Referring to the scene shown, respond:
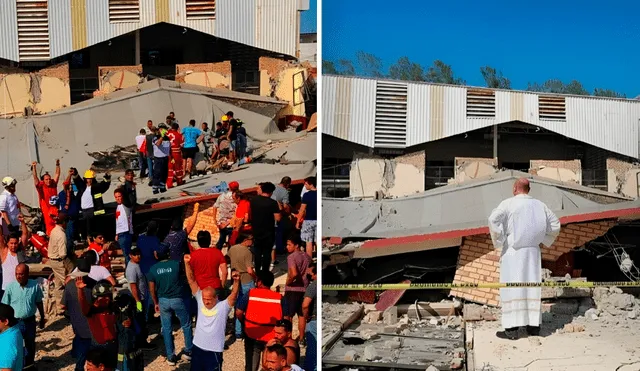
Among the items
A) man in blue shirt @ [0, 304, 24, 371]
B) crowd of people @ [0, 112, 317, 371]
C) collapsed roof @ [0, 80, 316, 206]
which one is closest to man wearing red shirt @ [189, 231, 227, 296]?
crowd of people @ [0, 112, 317, 371]

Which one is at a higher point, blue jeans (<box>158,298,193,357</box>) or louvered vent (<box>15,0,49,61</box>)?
louvered vent (<box>15,0,49,61</box>)

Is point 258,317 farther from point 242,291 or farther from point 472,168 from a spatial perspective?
point 472,168

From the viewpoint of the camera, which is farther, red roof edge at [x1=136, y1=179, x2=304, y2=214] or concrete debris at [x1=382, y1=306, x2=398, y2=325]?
red roof edge at [x1=136, y1=179, x2=304, y2=214]

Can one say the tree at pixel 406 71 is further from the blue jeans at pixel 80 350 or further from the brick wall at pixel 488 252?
the blue jeans at pixel 80 350

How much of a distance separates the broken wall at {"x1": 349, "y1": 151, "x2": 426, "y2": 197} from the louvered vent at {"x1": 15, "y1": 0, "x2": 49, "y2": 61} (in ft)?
5.94

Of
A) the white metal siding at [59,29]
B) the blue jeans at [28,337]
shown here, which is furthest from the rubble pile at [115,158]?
the blue jeans at [28,337]

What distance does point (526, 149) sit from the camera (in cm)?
503

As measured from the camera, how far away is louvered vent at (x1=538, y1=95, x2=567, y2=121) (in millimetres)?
5035

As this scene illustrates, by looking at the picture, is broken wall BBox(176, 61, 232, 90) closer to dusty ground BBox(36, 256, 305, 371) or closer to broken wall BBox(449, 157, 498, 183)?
dusty ground BBox(36, 256, 305, 371)

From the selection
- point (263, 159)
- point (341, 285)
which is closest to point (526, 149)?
point (341, 285)

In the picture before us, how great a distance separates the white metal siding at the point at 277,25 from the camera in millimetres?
5574

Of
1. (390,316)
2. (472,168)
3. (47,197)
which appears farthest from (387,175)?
(47,197)

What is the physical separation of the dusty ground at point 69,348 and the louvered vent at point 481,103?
47.2 inches

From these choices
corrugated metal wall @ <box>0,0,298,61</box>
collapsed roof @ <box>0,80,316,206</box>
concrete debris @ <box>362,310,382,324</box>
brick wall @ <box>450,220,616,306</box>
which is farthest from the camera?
collapsed roof @ <box>0,80,316,206</box>
